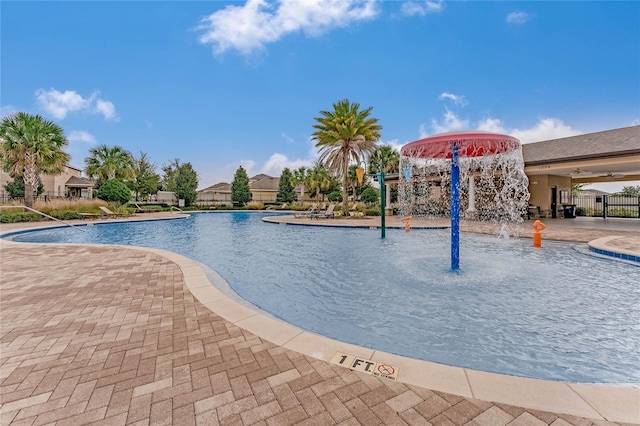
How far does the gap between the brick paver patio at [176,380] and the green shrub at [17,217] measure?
18399 millimetres

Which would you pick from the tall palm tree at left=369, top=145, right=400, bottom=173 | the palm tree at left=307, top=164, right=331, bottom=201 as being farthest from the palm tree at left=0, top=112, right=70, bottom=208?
the tall palm tree at left=369, top=145, right=400, bottom=173

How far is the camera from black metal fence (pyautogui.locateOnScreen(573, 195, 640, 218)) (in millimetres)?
21250

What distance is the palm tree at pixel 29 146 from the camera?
17875 millimetres

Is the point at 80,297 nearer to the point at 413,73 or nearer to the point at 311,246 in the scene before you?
the point at 311,246

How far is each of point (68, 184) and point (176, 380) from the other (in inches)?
1899

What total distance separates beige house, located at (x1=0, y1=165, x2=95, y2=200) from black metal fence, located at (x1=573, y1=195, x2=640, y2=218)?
172 ft

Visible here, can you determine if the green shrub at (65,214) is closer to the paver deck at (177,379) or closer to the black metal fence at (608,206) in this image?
the paver deck at (177,379)

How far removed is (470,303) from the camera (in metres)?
4.63

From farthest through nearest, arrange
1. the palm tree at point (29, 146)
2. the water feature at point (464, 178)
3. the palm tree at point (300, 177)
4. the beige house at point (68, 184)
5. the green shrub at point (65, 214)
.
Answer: the palm tree at point (300, 177) < the beige house at point (68, 184) < the green shrub at point (65, 214) < the palm tree at point (29, 146) < the water feature at point (464, 178)

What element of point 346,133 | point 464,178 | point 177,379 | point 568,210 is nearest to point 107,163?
point 346,133

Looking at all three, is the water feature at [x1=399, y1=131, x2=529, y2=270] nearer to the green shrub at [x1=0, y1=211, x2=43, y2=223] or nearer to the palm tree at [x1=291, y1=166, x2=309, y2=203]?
the palm tree at [x1=291, y1=166, x2=309, y2=203]

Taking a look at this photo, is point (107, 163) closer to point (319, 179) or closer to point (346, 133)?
point (319, 179)

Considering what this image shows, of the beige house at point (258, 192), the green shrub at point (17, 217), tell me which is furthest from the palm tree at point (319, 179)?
the green shrub at point (17, 217)

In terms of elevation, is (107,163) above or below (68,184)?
above
